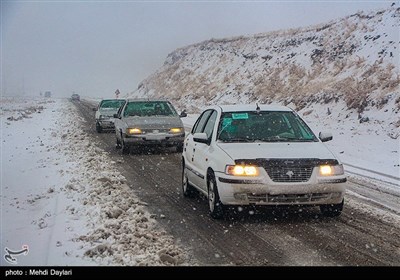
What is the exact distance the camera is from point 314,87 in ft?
102

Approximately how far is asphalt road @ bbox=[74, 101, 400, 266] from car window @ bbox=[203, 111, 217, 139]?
3.89ft

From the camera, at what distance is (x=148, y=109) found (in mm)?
17000

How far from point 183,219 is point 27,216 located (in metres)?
2.30

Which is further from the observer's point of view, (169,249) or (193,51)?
(193,51)

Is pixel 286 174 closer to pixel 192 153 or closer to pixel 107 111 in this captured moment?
pixel 192 153

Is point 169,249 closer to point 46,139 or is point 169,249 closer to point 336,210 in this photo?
point 336,210

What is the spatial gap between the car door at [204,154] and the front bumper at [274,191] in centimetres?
82

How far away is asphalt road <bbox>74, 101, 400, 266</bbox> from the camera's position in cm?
578

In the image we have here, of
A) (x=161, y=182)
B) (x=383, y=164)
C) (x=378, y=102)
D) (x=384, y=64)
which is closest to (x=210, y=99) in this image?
(x=384, y=64)

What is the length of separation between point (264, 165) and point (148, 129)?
9076 mm

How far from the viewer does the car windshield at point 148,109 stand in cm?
1683

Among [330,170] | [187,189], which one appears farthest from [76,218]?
[330,170]

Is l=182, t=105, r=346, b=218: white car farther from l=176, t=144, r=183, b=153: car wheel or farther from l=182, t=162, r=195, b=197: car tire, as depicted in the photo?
l=176, t=144, r=183, b=153: car wheel

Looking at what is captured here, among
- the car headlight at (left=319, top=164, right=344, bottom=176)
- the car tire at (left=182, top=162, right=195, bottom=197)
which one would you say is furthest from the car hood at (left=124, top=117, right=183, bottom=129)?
the car headlight at (left=319, top=164, right=344, bottom=176)
